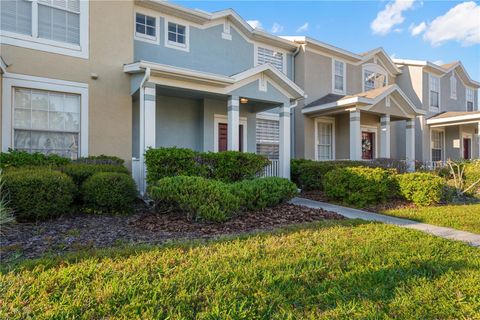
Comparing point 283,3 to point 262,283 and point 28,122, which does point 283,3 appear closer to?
point 28,122

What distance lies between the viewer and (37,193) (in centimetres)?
573

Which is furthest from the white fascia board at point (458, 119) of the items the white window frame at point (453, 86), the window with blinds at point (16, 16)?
the window with blinds at point (16, 16)

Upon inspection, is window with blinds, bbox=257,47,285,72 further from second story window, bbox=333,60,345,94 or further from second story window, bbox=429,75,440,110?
second story window, bbox=429,75,440,110

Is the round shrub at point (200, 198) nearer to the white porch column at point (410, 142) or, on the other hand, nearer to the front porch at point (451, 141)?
the white porch column at point (410, 142)

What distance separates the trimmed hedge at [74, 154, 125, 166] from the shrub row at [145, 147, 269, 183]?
47.4 inches

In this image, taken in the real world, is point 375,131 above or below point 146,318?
above

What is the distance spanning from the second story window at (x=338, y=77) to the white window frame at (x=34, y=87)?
38.9 ft

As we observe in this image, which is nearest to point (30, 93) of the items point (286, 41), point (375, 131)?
point (286, 41)

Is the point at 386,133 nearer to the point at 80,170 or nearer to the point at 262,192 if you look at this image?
the point at 262,192

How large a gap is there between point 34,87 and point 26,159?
6.47ft

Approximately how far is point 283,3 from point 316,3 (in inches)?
53.2

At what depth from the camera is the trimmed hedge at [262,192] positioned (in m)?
6.74

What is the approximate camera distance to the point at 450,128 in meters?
20.3

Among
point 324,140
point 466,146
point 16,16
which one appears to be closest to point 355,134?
point 324,140
